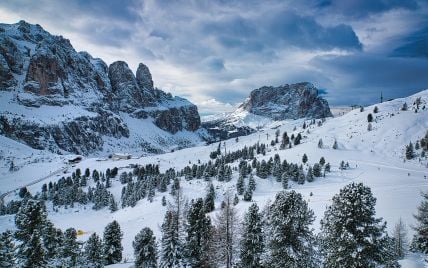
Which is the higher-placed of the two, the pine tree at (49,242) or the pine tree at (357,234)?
the pine tree at (357,234)

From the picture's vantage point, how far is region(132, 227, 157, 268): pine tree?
1610 inches

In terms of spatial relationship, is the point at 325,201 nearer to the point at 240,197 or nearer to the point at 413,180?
the point at 240,197

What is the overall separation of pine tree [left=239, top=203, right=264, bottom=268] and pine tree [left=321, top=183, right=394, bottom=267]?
385 inches

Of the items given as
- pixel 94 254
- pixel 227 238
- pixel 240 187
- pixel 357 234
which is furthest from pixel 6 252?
pixel 240 187

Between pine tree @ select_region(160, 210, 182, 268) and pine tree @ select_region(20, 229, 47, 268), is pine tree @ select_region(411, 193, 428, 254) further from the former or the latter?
pine tree @ select_region(20, 229, 47, 268)

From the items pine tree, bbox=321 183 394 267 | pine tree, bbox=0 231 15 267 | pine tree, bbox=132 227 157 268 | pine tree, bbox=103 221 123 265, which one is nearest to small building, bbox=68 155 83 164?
pine tree, bbox=103 221 123 265

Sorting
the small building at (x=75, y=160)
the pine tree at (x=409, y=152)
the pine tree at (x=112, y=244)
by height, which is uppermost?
the pine tree at (x=409, y=152)

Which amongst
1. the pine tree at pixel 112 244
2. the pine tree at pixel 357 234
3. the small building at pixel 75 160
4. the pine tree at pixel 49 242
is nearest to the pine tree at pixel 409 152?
the pine tree at pixel 112 244

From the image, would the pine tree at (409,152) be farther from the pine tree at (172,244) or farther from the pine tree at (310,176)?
the pine tree at (172,244)

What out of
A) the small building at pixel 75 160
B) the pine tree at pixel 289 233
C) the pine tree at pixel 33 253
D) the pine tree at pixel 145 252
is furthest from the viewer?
the small building at pixel 75 160

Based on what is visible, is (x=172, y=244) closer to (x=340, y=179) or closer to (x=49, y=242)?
(x=49, y=242)

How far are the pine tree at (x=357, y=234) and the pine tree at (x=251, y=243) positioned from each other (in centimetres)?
977

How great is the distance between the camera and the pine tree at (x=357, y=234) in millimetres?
22641

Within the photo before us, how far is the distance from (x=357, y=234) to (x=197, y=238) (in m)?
19.3
